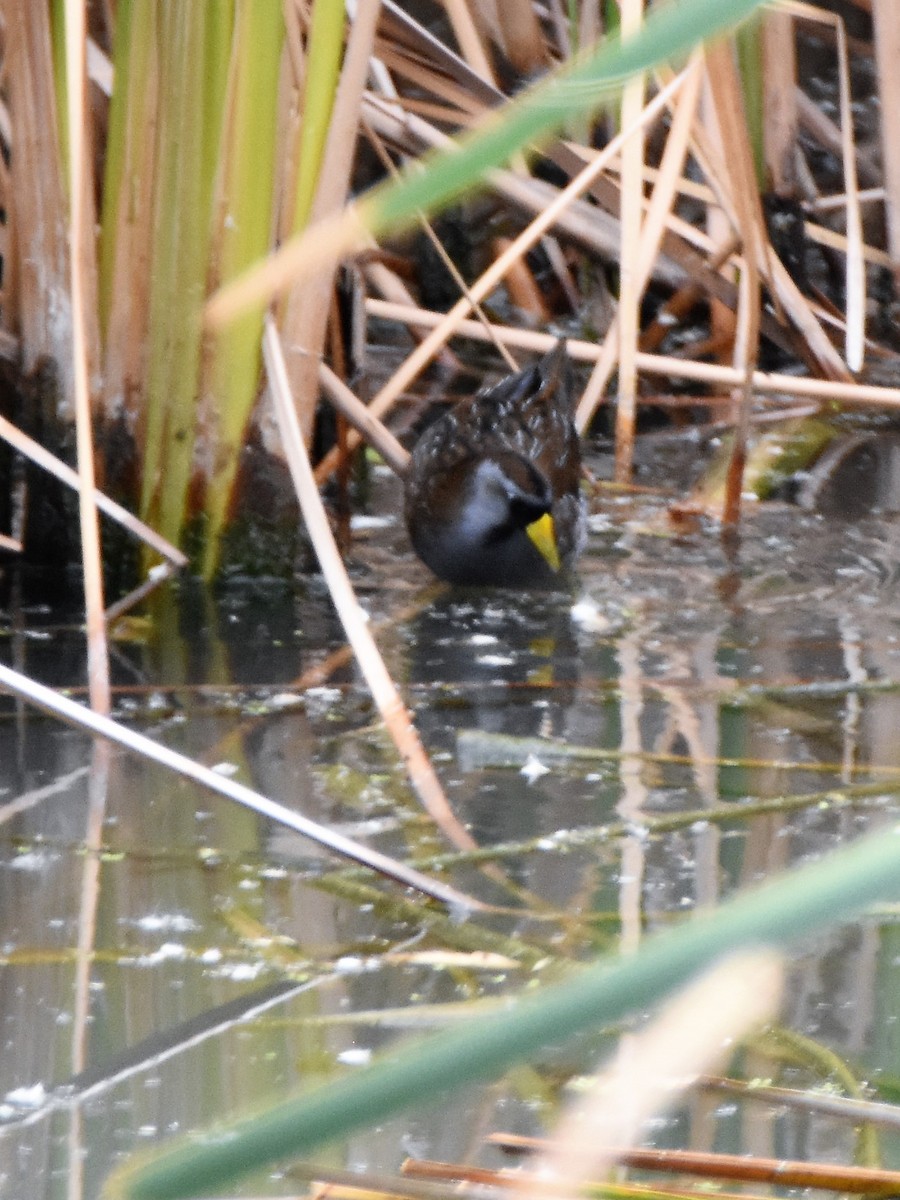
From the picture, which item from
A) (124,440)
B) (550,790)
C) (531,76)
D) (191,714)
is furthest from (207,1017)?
(531,76)

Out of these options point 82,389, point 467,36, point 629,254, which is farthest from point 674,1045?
point 467,36

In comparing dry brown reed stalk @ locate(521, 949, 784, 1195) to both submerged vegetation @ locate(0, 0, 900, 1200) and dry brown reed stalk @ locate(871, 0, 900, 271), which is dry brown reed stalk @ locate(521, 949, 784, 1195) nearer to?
submerged vegetation @ locate(0, 0, 900, 1200)

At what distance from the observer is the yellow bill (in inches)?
134

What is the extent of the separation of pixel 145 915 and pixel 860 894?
1.57 meters

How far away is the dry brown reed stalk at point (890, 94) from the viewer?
4.32m

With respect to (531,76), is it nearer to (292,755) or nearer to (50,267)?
(50,267)

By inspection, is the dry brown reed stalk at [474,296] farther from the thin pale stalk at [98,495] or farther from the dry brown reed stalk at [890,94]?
the dry brown reed stalk at [890,94]

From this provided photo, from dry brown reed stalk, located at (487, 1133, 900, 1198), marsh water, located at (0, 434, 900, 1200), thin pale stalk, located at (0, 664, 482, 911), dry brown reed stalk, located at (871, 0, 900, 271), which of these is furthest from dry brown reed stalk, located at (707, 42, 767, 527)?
dry brown reed stalk, located at (487, 1133, 900, 1198)

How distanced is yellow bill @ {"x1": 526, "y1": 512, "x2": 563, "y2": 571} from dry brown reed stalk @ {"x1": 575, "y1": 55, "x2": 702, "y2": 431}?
0.57 metres

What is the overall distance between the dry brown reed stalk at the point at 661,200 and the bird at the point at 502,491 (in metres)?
0.10

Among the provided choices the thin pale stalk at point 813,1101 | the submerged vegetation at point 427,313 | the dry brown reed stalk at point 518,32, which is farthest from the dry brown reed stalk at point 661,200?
the thin pale stalk at point 813,1101

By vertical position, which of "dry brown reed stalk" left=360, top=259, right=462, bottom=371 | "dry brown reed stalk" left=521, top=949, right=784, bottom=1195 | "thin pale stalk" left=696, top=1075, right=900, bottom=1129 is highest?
"dry brown reed stalk" left=360, top=259, right=462, bottom=371

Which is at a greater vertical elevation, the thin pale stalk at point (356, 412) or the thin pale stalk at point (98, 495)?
the thin pale stalk at point (356, 412)

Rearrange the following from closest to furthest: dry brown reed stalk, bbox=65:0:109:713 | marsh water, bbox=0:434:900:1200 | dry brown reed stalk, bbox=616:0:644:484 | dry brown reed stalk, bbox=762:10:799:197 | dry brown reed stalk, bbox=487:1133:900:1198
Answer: dry brown reed stalk, bbox=487:1133:900:1198 → marsh water, bbox=0:434:900:1200 → dry brown reed stalk, bbox=65:0:109:713 → dry brown reed stalk, bbox=616:0:644:484 → dry brown reed stalk, bbox=762:10:799:197
